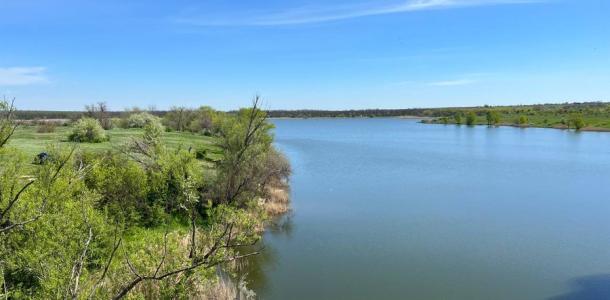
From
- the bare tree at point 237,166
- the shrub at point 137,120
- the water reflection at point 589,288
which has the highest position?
the shrub at point 137,120

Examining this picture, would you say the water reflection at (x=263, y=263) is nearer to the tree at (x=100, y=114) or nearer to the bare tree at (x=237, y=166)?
the bare tree at (x=237, y=166)

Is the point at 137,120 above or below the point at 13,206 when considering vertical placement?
above

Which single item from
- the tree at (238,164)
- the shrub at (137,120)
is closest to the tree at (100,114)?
the shrub at (137,120)

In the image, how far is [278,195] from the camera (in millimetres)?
27234

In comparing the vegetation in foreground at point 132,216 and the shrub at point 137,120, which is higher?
the shrub at point 137,120

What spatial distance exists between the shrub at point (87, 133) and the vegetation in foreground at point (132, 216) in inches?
306

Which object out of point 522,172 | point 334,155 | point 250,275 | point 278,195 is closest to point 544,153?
point 522,172

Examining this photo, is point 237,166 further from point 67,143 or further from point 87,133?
point 87,133

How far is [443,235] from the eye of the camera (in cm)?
2145

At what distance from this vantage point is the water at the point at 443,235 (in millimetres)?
16016

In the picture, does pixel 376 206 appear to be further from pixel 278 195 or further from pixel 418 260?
pixel 418 260

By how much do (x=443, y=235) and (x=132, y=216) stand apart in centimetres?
1307

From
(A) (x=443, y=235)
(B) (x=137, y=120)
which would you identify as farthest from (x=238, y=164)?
(B) (x=137, y=120)

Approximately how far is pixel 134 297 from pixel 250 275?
33.3 ft
